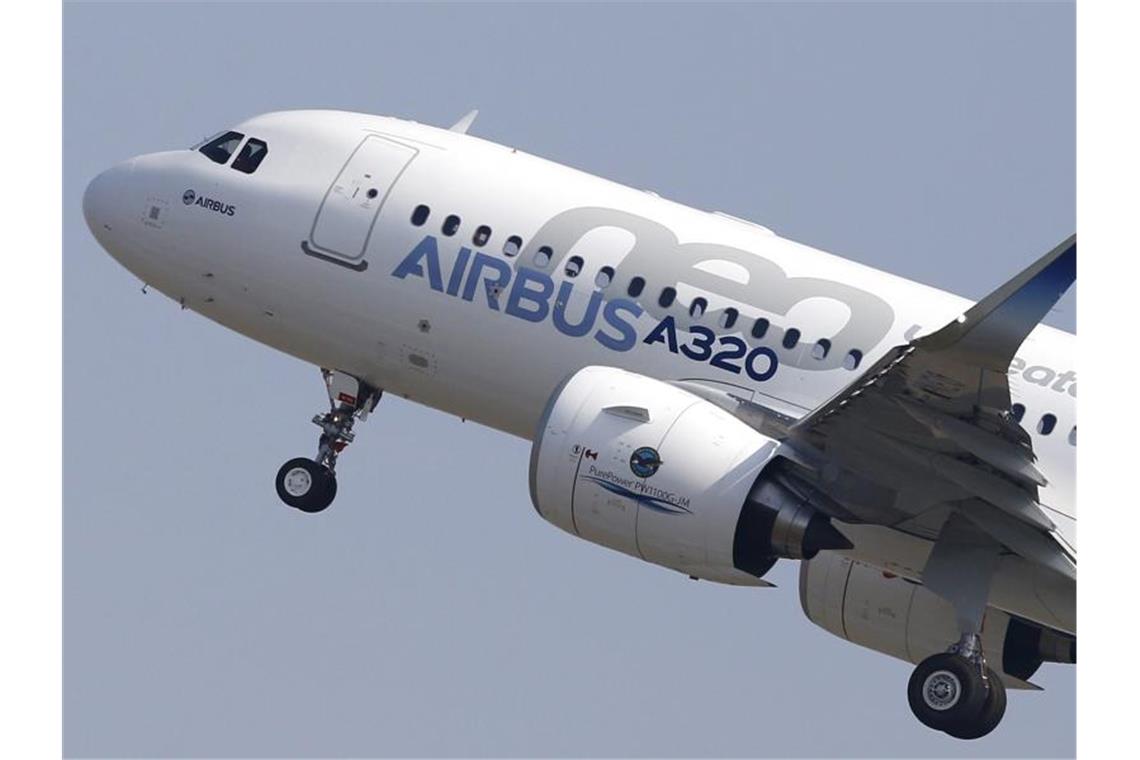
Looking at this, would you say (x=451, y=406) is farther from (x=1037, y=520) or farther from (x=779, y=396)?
(x=1037, y=520)

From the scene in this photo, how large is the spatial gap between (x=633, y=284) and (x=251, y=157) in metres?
6.50

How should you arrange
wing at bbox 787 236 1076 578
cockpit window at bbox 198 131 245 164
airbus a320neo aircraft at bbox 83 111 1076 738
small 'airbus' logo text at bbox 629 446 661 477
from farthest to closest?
→ cockpit window at bbox 198 131 245 164 → small 'airbus' logo text at bbox 629 446 661 477 → airbus a320neo aircraft at bbox 83 111 1076 738 → wing at bbox 787 236 1076 578

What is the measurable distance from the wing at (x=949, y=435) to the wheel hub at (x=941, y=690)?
1.73 meters

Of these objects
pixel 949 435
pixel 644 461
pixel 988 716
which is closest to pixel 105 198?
pixel 644 461

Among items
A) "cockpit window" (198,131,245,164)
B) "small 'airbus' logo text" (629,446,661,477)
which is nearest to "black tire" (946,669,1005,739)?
"small 'airbus' logo text" (629,446,661,477)

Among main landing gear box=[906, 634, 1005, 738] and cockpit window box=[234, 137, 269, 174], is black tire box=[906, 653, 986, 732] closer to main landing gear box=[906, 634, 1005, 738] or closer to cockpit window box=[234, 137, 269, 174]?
main landing gear box=[906, 634, 1005, 738]

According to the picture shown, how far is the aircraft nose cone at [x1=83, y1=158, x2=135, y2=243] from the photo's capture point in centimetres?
3869

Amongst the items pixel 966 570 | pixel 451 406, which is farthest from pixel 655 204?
pixel 966 570

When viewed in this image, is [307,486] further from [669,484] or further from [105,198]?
[669,484]

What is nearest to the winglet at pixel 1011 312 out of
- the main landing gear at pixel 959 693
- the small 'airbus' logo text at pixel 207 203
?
the main landing gear at pixel 959 693

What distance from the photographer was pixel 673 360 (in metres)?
34.4

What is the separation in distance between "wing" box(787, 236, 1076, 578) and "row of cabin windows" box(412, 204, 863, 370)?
1.86 m

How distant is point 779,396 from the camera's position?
1334 inches

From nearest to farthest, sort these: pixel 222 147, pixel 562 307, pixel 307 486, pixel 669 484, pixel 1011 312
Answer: pixel 1011 312, pixel 669 484, pixel 562 307, pixel 307 486, pixel 222 147
